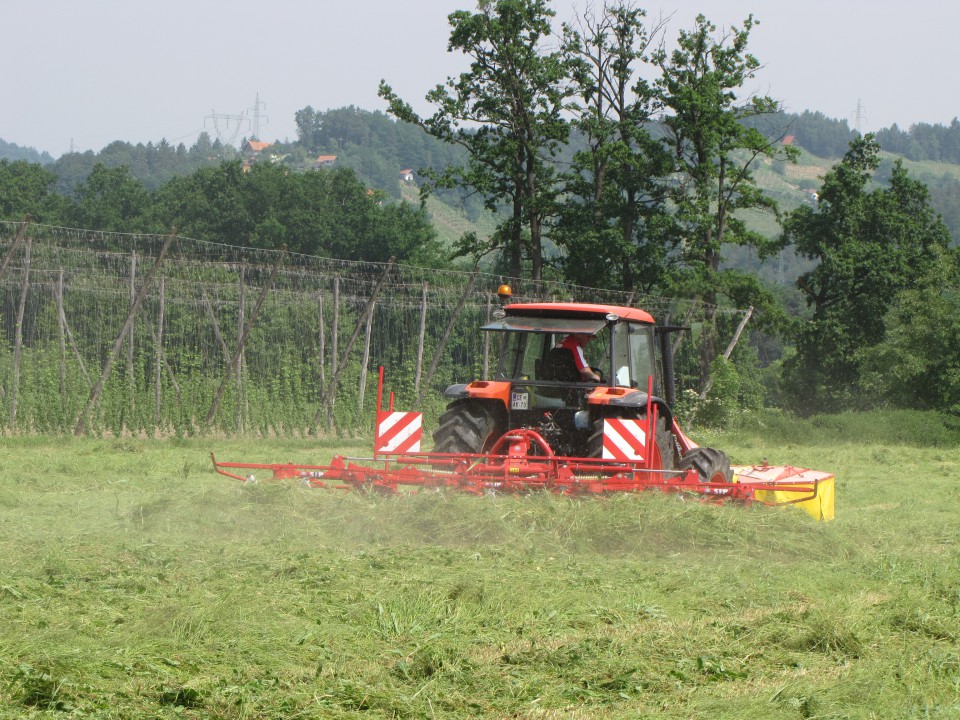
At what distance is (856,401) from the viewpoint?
30312mm

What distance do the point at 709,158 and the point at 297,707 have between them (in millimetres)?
26896

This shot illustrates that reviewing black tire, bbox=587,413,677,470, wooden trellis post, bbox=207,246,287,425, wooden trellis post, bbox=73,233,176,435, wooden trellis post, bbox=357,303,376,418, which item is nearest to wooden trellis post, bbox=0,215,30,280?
wooden trellis post, bbox=73,233,176,435

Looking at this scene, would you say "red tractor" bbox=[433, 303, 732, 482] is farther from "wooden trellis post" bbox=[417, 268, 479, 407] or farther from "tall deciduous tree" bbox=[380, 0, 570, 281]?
"tall deciduous tree" bbox=[380, 0, 570, 281]

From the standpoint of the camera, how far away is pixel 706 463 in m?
9.74

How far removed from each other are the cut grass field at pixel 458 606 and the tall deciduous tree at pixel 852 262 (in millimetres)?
25405

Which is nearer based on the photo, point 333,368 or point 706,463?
point 706,463

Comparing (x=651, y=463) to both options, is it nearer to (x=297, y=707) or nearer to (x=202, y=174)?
(x=297, y=707)

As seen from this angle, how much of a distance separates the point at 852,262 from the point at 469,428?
27.0 metres

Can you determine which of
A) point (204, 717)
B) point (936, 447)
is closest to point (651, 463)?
point (204, 717)

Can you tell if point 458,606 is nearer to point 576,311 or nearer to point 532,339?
point 576,311

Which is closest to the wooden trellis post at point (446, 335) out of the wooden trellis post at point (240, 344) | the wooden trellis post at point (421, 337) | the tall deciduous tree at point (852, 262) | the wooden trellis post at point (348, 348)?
the wooden trellis post at point (421, 337)

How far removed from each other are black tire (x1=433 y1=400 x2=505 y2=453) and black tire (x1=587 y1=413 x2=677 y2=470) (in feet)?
3.00

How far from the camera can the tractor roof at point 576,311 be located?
9898 mm

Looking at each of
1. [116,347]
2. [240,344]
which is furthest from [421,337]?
[116,347]
